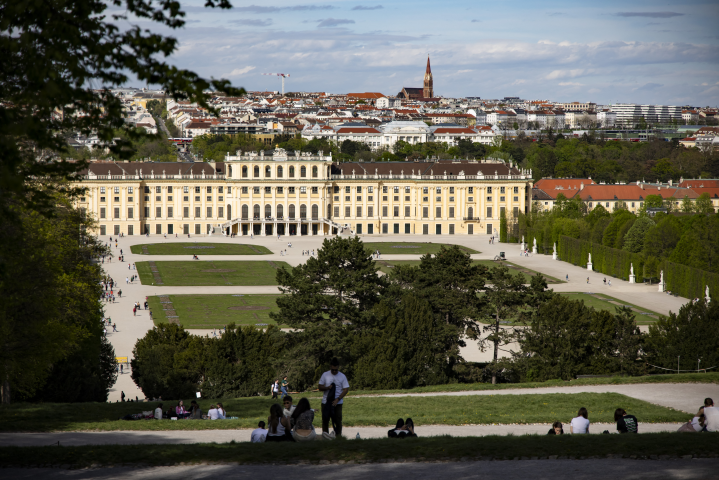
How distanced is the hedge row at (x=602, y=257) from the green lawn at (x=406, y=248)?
8.96 m

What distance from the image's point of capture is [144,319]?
45.9m

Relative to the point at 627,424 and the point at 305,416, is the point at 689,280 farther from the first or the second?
the point at 305,416

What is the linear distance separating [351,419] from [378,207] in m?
86.0

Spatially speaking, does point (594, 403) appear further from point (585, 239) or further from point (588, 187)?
point (588, 187)

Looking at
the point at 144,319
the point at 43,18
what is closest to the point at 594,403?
the point at 43,18

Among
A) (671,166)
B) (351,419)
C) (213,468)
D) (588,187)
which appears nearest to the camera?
(213,468)

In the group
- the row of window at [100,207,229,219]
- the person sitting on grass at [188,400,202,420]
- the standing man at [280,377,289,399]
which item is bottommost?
the standing man at [280,377,289,399]

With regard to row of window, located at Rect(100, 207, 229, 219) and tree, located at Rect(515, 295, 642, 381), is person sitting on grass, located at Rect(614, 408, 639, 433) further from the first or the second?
row of window, located at Rect(100, 207, 229, 219)

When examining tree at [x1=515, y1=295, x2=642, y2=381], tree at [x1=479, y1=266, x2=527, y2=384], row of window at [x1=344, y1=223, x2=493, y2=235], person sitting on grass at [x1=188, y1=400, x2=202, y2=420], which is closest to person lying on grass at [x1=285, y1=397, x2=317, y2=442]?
person sitting on grass at [x1=188, y1=400, x2=202, y2=420]

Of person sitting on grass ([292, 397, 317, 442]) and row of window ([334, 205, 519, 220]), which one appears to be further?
row of window ([334, 205, 519, 220])

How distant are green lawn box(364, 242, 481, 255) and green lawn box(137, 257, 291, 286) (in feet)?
45.0

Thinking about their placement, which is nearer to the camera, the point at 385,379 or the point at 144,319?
the point at 385,379

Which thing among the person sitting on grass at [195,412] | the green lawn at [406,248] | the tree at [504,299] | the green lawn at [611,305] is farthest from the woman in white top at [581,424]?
the green lawn at [406,248]

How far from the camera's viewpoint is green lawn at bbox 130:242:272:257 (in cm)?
7912
